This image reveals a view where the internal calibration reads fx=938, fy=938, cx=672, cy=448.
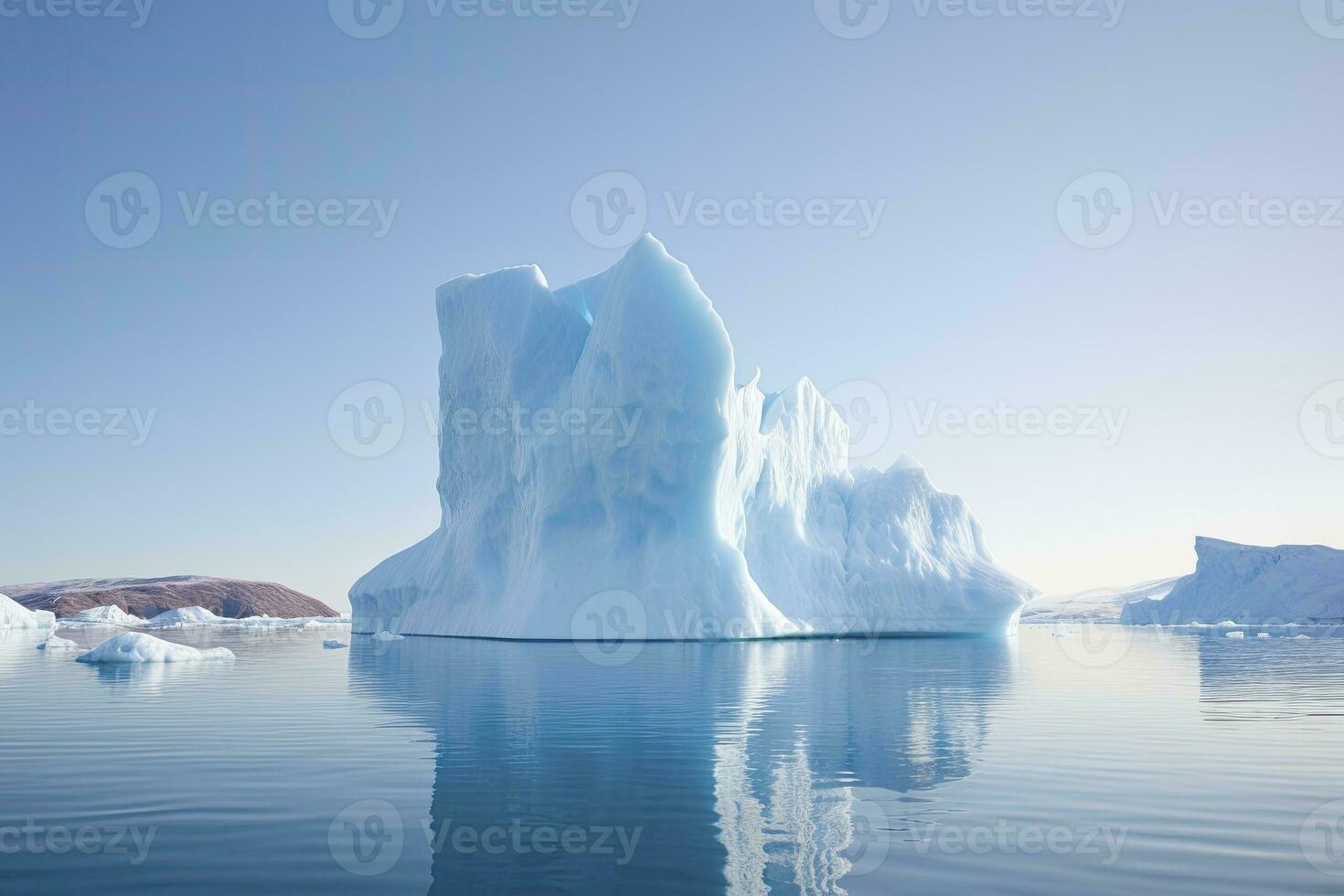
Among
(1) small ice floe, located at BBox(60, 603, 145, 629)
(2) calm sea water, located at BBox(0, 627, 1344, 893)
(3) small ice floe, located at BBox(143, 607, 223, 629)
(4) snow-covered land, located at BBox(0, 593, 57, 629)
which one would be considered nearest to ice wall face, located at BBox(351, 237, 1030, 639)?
(2) calm sea water, located at BBox(0, 627, 1344, 893)

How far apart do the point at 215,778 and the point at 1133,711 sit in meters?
9.80

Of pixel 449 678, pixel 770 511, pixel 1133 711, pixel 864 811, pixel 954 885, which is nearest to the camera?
pixel 954 885

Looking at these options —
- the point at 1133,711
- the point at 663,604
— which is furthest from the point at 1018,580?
the point at 1133,711

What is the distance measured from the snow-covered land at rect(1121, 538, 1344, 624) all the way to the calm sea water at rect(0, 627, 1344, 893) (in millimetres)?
50338

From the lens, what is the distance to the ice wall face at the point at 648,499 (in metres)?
27.2

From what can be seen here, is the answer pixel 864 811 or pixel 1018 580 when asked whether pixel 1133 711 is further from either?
pixel 1018 580

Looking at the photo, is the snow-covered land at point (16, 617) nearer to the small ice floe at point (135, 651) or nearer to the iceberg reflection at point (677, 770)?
the small ice floe at point (135, 651)

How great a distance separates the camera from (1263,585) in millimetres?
56969

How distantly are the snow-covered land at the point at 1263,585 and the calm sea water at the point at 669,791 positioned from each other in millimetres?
50338

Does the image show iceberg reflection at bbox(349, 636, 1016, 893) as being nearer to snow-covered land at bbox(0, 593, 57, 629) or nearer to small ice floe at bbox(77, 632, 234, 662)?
small ice floe at bbox(77, 632, 234, 662)

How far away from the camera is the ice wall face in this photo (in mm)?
27234

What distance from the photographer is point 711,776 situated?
6559mm

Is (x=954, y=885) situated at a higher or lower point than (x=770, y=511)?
lower

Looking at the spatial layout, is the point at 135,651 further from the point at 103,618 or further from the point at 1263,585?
the point at 103,618
